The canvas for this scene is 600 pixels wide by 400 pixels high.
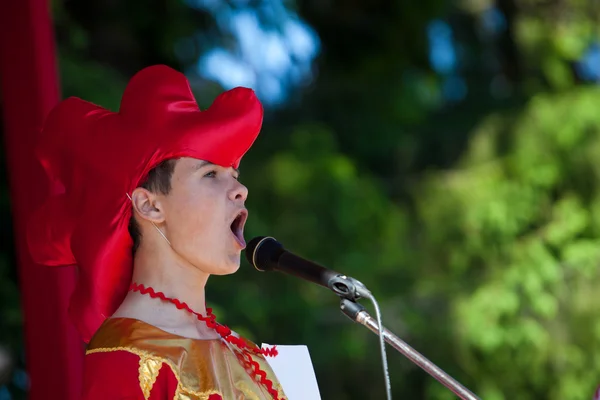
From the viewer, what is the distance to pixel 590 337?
4.72 meters

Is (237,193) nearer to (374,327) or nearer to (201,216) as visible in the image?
(201,216)

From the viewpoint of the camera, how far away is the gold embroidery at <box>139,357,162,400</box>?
55.0 inches

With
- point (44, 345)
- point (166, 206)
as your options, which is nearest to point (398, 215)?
point (44, 345)

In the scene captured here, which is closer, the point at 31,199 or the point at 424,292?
the point at 31,199

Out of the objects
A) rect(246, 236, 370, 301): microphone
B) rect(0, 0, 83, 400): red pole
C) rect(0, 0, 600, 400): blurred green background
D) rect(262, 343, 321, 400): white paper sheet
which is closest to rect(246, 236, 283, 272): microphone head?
rect(246, 236, 370, 301): microphone

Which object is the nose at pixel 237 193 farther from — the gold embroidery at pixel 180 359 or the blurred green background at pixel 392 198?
the blurred green background at pixel 392 198

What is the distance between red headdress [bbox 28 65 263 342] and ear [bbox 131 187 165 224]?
0.04ft

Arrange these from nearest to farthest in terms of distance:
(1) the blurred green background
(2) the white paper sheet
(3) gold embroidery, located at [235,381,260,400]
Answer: (3) gold embroidery, located at [235,381,260,400]
(2) the white paper sheet
(1) the blurred green background

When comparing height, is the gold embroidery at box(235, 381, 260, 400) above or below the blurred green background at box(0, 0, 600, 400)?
below

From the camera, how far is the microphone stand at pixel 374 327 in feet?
4.65

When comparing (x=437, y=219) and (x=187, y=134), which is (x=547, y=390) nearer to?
(x=437, y=219)

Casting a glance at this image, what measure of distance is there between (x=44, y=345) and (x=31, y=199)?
0.41 m

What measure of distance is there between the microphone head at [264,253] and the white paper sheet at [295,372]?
0.68ft

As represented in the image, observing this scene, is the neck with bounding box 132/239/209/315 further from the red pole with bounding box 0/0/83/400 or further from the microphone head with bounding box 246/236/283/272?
the red pole with bounding box 0/0/83/400
